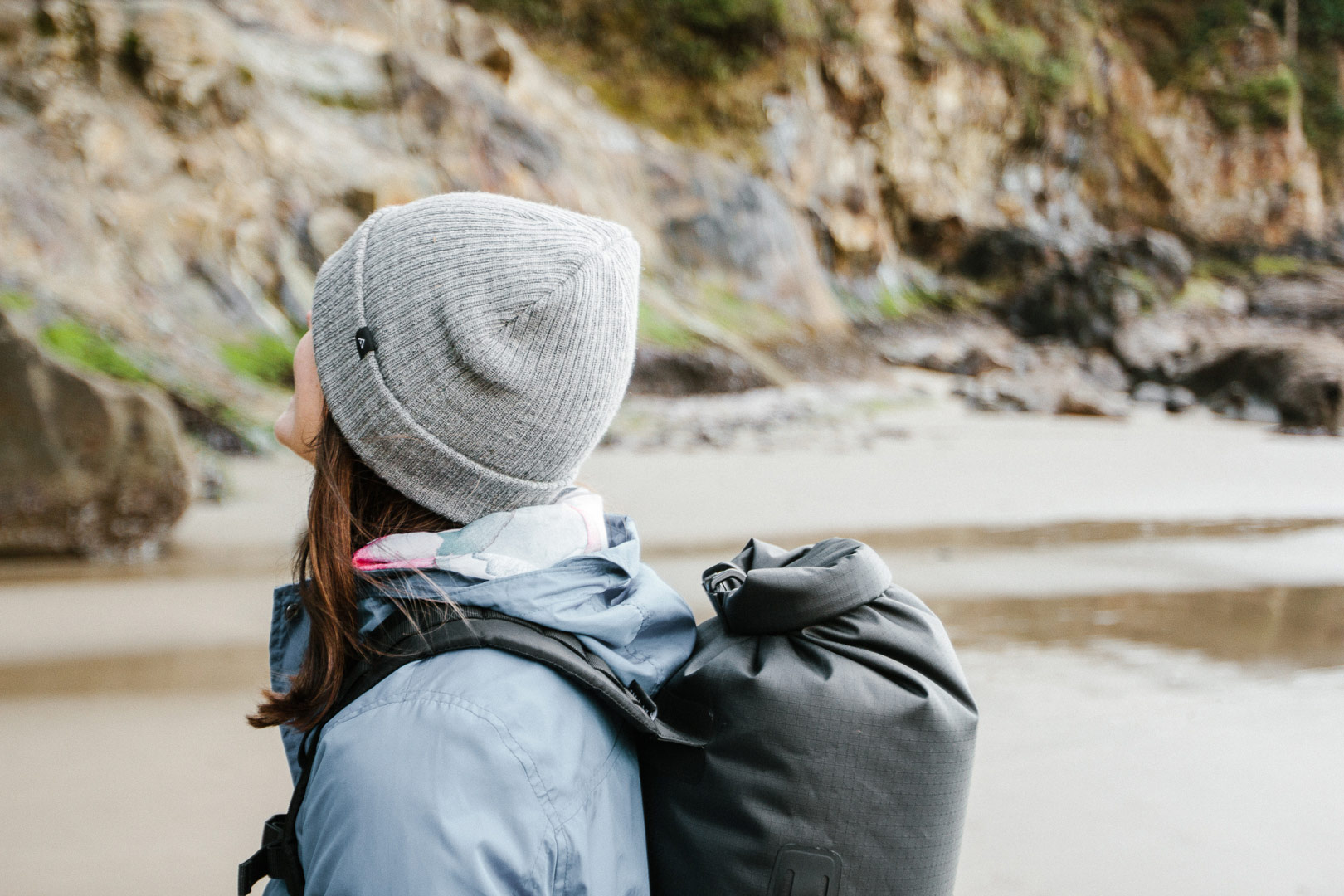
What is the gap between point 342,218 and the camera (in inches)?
368

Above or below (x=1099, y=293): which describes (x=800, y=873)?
above

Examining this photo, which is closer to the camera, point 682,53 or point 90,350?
point 90,350

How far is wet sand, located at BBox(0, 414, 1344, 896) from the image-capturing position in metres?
2.16

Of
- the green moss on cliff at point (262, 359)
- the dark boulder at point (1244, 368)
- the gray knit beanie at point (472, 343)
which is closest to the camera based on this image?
the gray knit beanie at point (472, 343)

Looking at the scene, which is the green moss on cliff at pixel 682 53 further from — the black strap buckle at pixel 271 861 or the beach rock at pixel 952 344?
the black strap buckle at pixel 271 861

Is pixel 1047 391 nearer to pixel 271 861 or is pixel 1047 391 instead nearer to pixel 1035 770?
pixel 1035 770

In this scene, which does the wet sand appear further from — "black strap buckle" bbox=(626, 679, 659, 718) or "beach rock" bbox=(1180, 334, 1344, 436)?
"beach rock" bbox=(1180, 334, 1344, 436)

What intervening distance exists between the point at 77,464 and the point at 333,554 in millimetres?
3914

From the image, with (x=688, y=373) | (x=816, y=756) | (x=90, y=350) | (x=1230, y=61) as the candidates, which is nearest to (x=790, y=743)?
(x=816, y=756)

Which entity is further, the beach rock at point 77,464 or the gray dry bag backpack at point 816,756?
the beach rock at point 77,464

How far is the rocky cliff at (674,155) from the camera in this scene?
7988 millimetres

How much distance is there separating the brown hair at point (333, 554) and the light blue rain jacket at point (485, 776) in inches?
1.8

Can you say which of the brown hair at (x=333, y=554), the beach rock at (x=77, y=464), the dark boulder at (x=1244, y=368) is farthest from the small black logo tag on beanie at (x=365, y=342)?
the dark boulder at (x=1244, y=368)

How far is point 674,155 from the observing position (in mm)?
14219
